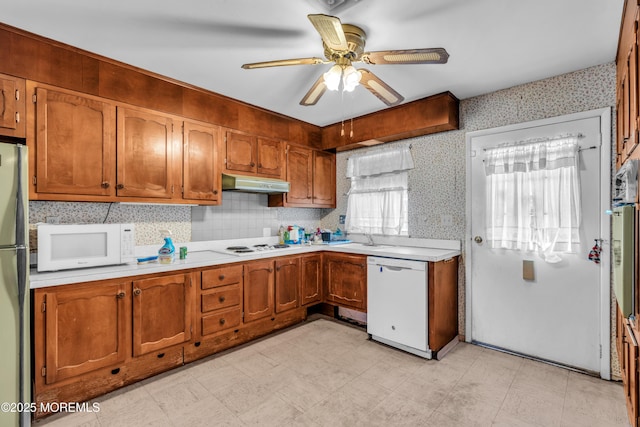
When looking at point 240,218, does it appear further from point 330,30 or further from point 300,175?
point 330,30

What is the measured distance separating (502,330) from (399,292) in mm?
995

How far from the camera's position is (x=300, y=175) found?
384 centimetres

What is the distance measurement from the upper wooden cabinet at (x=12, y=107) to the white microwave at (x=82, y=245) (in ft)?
2.08

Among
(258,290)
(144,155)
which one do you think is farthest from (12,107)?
(258,290)

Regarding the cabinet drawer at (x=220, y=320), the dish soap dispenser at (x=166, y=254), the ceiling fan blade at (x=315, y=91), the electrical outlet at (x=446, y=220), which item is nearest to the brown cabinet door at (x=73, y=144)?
the dish soap dispenser at (x=166, y=254)

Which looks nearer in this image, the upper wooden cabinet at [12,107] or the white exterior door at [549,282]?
the upper wooden cabinet at [12,107]

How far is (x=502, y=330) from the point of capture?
2.79m

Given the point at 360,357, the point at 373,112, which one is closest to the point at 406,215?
the point at 373,112

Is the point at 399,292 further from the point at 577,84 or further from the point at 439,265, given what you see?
the point at 577,84

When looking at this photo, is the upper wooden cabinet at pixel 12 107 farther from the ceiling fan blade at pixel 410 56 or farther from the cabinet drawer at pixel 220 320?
the ceiling fan blade at pixel 410 56

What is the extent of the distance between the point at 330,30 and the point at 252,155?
1.98 metres

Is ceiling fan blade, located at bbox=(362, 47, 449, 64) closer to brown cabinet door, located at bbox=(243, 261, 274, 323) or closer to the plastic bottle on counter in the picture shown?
brown cabinet door, located at bbox=(243, 261, 274, 323)

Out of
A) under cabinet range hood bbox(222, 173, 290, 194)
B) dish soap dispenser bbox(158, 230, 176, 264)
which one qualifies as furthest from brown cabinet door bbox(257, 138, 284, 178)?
dish soap dispenser bbox(158, 230, 176, 264)

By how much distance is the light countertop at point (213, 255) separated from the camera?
6.49 feet
